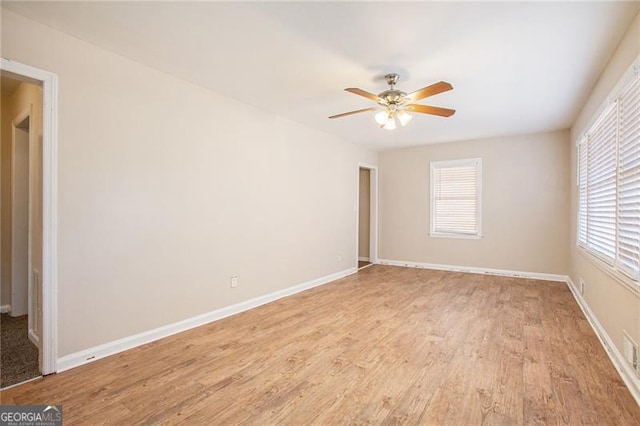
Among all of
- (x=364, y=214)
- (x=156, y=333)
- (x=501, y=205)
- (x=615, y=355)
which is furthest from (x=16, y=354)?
(x=501, y=205)

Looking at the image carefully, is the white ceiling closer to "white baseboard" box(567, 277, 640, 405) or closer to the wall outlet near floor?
the wall outlet near floor

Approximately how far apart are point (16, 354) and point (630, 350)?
4761 mm

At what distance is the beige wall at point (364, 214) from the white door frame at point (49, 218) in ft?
19.4

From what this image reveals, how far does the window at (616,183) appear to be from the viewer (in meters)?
2.24

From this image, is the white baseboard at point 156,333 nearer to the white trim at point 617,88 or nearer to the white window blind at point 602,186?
the white window blind at point 602,186

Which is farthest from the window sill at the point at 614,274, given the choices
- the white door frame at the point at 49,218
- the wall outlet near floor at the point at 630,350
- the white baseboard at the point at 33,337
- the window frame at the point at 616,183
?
the white baseboard at the point at 33,337

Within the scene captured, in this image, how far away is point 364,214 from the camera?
757 cm

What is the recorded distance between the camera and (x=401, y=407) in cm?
198

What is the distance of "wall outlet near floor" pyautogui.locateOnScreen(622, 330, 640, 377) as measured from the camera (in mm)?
2129

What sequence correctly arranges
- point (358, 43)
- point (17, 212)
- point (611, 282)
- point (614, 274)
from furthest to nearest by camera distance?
point (17, 212) → point (611, 282) → point (614, 274) → point (358, 43)

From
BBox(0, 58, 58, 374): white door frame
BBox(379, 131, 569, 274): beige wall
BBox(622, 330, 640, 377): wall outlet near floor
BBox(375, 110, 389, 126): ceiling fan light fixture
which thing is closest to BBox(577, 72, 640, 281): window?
BBox(622, 330, 640, 377): wall outlet near floor

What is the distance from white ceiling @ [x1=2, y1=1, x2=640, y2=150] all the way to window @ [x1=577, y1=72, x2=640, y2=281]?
52 centimetres

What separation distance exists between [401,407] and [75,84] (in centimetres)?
333

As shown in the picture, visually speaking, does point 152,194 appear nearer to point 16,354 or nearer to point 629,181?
point 16,354
